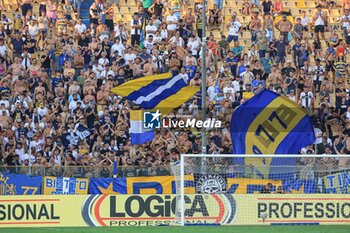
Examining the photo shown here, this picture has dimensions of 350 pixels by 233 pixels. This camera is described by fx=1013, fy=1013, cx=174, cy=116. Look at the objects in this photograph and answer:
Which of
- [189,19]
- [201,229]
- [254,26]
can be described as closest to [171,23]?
[189,19]

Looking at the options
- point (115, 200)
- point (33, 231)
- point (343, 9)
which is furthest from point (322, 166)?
point (343, 9)

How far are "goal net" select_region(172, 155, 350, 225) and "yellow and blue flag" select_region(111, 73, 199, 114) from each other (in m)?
4.73

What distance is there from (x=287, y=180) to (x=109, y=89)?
738cm

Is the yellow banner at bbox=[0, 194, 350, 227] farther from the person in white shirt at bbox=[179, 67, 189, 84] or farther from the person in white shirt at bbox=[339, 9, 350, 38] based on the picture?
the person in white shirt at bbox=[339, 9, 350, 38]

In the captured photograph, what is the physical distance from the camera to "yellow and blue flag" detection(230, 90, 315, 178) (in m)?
27.9

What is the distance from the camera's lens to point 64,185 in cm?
2512

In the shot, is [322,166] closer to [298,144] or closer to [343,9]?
[298,144]

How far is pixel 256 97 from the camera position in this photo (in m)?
28.4

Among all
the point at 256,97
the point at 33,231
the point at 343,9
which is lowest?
the point at 33,231

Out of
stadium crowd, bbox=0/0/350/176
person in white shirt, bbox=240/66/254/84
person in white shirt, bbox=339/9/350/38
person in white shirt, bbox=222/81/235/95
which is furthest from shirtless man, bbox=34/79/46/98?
person in white shirt, bbox=339/9/350/38

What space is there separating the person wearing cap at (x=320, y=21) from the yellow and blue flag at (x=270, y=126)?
5.73 metres

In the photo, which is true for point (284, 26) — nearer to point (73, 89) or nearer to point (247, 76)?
point (247, 76)

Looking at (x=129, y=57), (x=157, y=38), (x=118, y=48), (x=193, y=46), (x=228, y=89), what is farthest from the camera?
(x=157, y=38)

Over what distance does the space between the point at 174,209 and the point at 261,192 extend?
2143mm
